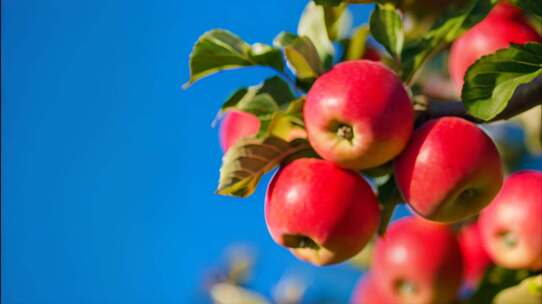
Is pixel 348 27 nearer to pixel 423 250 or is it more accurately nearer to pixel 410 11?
pixel 410 11

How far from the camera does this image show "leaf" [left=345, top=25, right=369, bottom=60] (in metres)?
1.86

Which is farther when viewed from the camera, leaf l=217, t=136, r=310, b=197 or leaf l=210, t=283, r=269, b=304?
leaf l=210, t=283, r=269, b=304

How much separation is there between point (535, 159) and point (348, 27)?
1343 millimetres

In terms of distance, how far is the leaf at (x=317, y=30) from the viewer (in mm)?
1739

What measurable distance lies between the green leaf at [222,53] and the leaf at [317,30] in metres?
0.12

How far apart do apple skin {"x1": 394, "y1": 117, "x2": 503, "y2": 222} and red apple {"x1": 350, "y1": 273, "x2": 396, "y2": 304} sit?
85 centimetres

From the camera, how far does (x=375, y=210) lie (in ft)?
5.10

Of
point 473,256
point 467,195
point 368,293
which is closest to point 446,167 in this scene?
point 467,195

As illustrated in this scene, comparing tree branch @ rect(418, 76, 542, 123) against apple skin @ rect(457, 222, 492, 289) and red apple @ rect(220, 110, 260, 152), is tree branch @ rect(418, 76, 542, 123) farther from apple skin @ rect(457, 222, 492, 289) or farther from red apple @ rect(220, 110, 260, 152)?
apple skin @ rect(457, 222, 492, 289)

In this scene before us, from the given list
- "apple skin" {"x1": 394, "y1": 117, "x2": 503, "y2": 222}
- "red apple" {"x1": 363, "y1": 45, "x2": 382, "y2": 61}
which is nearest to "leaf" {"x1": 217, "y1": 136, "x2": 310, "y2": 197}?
"apple skin" {"x1": 394, "y1": 117, "x2": 503, "y2": 222}

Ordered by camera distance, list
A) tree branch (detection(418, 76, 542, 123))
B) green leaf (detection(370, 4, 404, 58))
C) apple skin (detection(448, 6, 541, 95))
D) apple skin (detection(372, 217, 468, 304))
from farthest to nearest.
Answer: apple skin (detection(372, 217, 468, 304)), apple skin (detection(448, 6, 541, 95)), green leaf (detection(370, 4, 404, 58)), tree branch (detection(418, 76, 542, 123))

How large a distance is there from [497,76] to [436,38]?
0.21 m

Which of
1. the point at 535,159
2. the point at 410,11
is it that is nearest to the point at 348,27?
the point at 410,11

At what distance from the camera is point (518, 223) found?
6.03 feet
